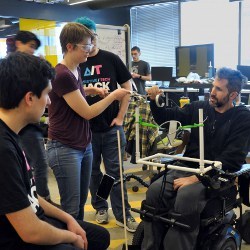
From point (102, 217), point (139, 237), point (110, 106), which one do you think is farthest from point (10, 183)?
point (102, 217)

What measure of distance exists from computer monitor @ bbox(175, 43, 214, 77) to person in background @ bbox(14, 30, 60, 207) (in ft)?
9.44

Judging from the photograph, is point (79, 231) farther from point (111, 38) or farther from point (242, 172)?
point (111, 38)

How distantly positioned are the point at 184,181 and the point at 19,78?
47.5 inches

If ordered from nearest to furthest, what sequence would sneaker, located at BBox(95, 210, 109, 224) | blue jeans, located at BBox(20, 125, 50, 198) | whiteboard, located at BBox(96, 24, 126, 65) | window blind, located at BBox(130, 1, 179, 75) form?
blue jeans, located at BBox(20, 125, 50, 198) < sneaker, located at BBox(95, 210, 109, 224) < whiteboard, located at BBox(96, 24, 126, 65) < window blind, located at BBox(130, 1, 179, 75)

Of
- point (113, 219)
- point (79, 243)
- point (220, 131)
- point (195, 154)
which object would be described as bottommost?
point (113, 219)

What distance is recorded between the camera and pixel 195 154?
2.30 m

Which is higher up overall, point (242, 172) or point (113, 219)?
point (242, 172)

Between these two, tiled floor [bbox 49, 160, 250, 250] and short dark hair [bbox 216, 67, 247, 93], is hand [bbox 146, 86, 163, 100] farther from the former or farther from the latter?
tiled floor [bbox 49, 160, 250, 250]

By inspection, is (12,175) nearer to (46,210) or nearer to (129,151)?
(46,210)

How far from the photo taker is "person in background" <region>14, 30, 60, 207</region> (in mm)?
2574

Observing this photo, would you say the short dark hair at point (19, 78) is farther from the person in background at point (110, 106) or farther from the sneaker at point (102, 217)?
the sneaker at point (102, 217)

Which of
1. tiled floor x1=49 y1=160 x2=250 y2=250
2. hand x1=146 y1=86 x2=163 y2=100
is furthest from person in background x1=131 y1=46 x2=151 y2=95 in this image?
hand x1=146 y1=86 x2=163 y2=100

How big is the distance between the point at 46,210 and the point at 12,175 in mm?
459

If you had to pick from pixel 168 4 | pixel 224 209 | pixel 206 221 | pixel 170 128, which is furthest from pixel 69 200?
pixel 168 4
